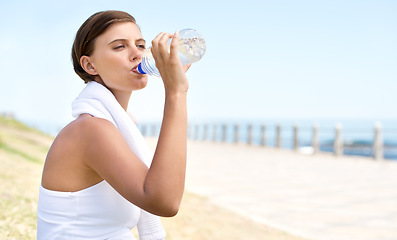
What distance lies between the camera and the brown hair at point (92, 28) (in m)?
1.76

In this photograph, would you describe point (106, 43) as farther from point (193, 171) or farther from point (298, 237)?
point (193, 171)

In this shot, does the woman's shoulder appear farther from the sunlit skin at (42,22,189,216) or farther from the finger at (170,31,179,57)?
the finger at (170,31,179,57)

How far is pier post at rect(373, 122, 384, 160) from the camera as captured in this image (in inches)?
625

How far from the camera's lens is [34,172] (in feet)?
19.9

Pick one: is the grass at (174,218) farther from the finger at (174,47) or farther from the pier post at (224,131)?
the pier post at (224,131)

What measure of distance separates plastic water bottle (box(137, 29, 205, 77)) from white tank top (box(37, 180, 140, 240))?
449 mm

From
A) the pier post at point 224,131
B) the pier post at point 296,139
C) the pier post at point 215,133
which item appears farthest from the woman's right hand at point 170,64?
the pier post at point 215,133

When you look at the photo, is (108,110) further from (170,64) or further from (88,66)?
(170,64)

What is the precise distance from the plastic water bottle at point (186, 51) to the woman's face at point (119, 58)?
0.13ft

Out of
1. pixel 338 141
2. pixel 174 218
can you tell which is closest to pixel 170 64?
pixel 174 218

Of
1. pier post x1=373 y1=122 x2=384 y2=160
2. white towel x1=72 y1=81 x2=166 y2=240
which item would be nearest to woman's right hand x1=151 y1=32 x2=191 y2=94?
white towel x1=72 y1=81 x2=166 y2=240

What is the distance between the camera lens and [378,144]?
52.5 feet

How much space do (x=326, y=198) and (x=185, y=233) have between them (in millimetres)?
3528

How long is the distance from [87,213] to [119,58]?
1.93 ft
